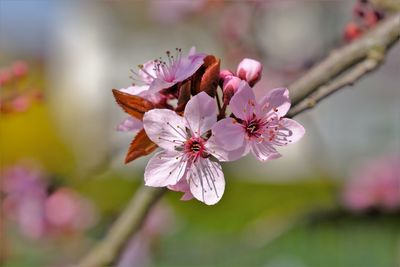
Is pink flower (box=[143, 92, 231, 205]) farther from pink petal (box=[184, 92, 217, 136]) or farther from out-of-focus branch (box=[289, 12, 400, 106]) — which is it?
out-of-focus branch (box=[289, 12, 400, 106])

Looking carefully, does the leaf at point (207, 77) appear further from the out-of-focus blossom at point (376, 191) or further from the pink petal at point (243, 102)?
the out-of-focus blossom at point (376, 191)

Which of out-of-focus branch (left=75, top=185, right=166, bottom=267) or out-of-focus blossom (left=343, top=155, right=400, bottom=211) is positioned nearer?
out-of-focus branch (left=75, top=185, right=166, bottom=267)

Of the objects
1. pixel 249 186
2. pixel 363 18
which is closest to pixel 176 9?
pixel 363 18

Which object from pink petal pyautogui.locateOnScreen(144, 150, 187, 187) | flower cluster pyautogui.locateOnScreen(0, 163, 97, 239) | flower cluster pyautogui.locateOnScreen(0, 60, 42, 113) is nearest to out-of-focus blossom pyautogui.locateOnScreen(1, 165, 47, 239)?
flower cluster pyautogui.locateOnScreen(0, 163, 97, 239)

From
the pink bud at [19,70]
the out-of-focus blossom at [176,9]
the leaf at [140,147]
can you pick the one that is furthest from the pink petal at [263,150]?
the out-of-focus blossom at [176,9]

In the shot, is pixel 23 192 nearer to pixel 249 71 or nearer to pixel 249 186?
pixel 249 71

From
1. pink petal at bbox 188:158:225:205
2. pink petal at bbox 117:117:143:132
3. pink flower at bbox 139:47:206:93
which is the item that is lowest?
pink petal at bbox 188:158:225:205
